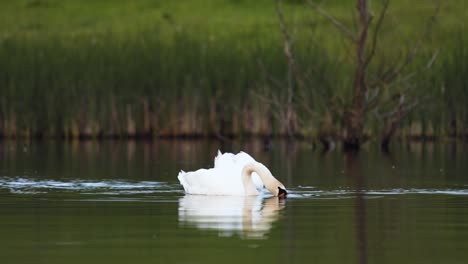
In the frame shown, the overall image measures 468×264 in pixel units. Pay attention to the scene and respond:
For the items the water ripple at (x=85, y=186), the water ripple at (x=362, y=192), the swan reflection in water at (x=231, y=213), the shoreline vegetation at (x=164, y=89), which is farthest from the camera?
the shoreline vegetation at (x=164, y=89)

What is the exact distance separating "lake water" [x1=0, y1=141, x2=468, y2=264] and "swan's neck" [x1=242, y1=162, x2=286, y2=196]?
205mm

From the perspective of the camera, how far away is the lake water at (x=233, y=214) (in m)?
8.92

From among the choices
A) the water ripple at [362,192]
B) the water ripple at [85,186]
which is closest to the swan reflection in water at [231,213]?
the water ripple at [362,192]

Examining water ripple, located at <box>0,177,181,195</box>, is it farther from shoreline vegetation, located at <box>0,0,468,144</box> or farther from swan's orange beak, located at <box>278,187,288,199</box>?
shoreline vegetation, located at <box>0,0,468,144</box>

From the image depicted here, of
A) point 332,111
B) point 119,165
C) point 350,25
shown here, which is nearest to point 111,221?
point 119,165

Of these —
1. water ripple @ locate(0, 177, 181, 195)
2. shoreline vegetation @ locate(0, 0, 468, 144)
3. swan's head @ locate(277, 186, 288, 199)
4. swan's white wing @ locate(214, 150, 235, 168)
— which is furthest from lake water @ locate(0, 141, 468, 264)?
shoreline vegetation @ locate(0, 0, 468, 144)

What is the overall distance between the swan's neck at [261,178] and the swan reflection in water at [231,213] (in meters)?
0.10

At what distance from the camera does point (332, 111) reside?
25031 millimetres

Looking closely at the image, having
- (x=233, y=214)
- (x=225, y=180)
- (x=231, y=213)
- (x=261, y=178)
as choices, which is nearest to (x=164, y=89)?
(x=225, y=180)

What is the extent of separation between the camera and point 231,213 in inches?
467

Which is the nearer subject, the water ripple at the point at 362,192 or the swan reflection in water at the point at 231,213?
the swan reflection in water at the point at 231,213

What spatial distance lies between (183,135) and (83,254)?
18779 mm

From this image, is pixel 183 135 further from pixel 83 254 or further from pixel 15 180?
pixel 83 254

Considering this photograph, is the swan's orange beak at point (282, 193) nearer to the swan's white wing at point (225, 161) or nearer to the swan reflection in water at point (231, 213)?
the swan reflection in water at point (231, 213)
